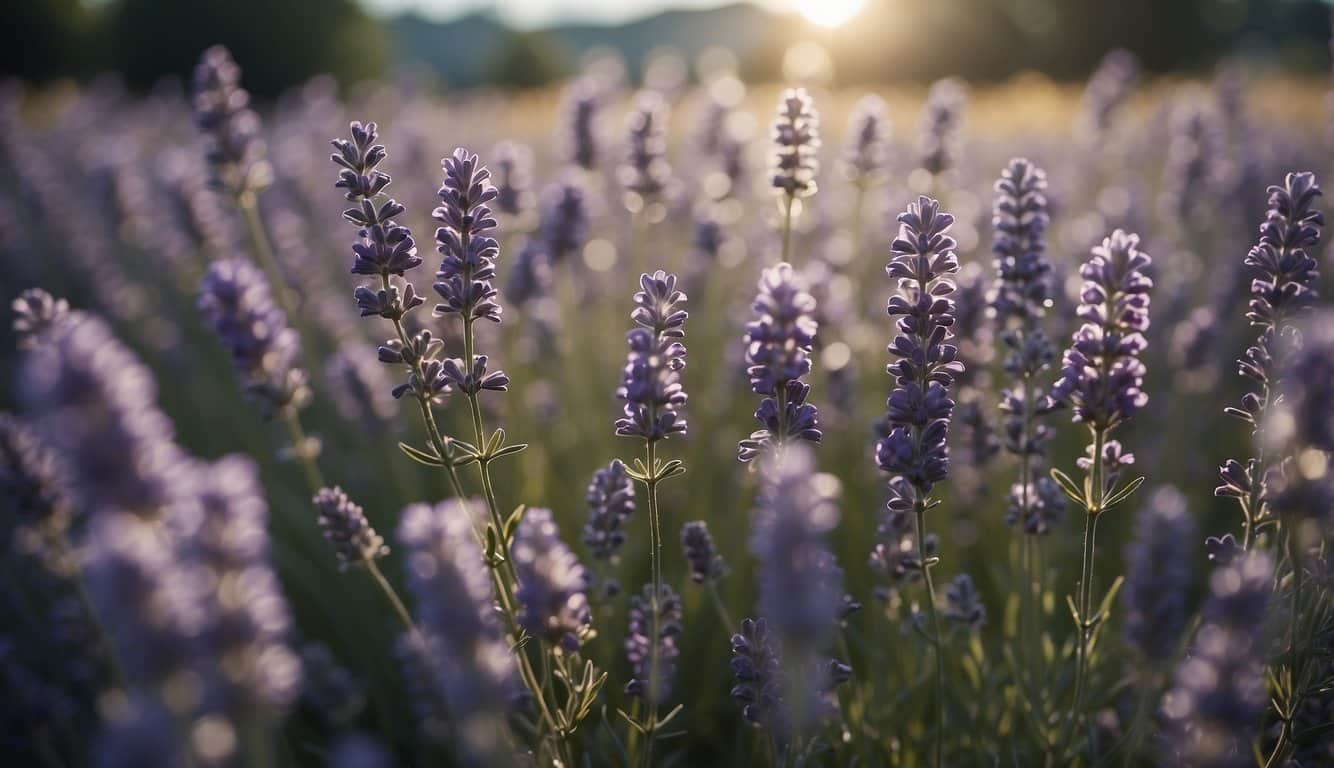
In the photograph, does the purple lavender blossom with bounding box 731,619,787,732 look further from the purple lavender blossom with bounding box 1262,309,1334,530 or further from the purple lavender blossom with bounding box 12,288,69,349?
the purple lavender blossom with bounding box 12,288,69,349

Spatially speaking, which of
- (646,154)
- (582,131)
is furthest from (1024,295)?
(582,131)

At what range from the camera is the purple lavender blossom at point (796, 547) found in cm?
129

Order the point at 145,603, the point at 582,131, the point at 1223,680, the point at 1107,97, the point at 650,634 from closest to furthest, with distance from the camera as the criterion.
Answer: the point at 145,603 → the point at 1223,680 → the point at 650,634 → the point at 582,131 → the point at 1107,97

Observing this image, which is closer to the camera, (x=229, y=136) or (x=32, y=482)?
(x=32, y=482)

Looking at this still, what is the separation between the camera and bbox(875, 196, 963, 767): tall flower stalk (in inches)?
80.1

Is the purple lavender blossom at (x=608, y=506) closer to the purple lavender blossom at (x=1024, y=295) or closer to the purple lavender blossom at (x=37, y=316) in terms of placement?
the purple lavender blossom at (x=1024, y=295)

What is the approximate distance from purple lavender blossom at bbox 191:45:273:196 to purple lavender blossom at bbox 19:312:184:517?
2.80 metres

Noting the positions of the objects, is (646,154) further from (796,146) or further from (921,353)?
(921,353)

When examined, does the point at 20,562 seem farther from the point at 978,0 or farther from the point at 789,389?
the point at 978,0

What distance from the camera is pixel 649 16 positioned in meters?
150

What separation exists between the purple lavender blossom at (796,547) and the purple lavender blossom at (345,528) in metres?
1.24

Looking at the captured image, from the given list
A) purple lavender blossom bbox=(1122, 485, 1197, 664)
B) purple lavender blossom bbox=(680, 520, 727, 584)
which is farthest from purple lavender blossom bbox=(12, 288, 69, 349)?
purple lavender blossom bbox=(1122, 485, 1197, 664)

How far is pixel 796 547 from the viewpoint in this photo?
1.32 m

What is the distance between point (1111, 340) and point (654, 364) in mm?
977
